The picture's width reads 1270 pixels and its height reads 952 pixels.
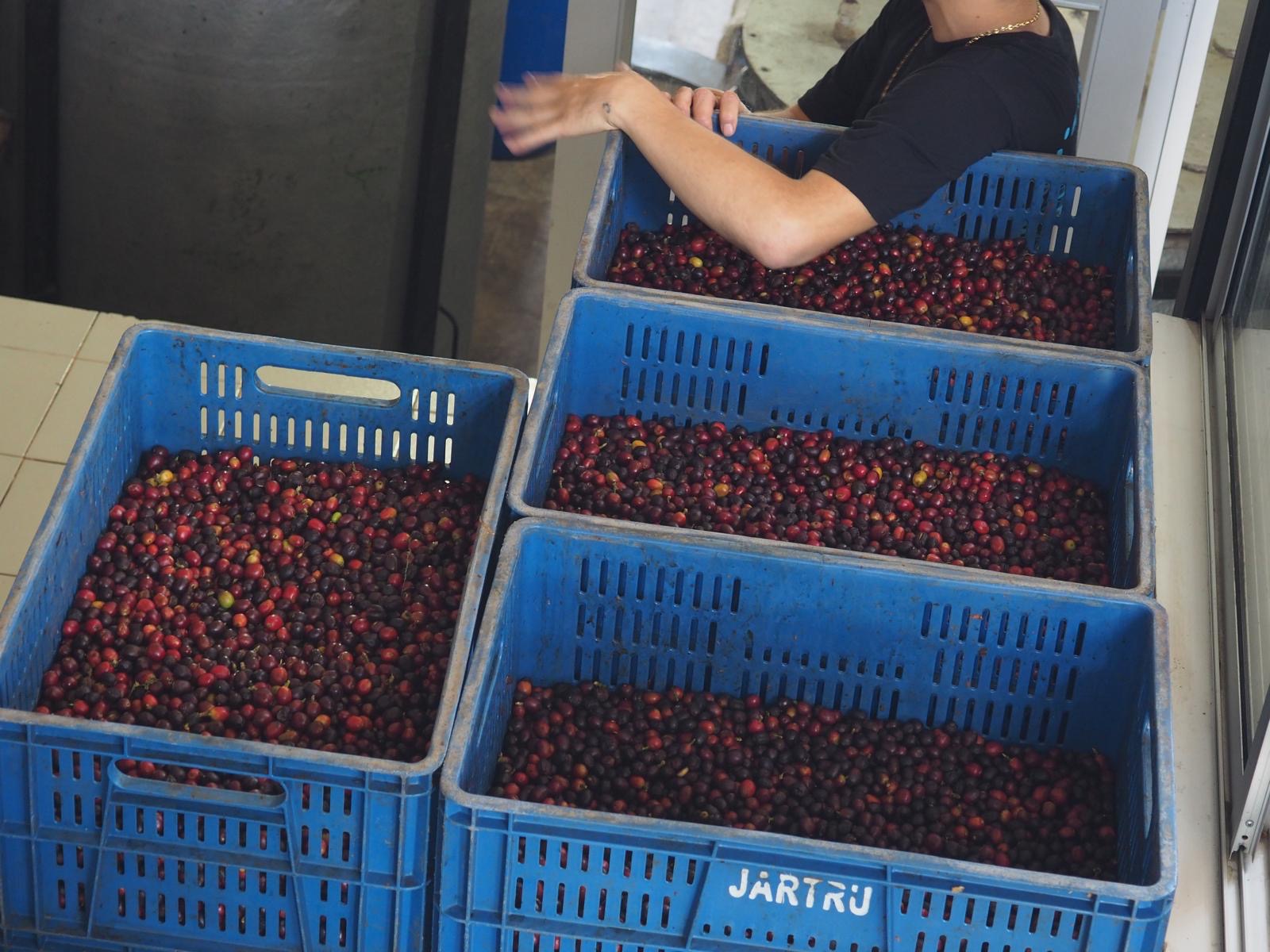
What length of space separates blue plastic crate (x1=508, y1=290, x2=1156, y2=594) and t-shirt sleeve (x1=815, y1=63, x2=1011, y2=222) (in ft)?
0.66

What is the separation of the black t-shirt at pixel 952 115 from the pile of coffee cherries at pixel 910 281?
0.18m

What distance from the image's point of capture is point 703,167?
7.14 ft

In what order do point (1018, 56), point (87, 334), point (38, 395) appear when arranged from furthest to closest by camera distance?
point (87, 334)
point (38, 395)
point (1018, 56)

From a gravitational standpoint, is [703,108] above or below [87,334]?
above

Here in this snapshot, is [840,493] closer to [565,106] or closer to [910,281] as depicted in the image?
[910,281]

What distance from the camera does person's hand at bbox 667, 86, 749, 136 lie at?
7.89ft

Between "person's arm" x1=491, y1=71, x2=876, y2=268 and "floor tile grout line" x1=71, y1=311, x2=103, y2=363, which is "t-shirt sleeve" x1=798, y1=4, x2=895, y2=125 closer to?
"person's arm" x1=491, y1=71, x2=876, y2=268

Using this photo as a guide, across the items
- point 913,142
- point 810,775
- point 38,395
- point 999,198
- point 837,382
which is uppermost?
point 913,142

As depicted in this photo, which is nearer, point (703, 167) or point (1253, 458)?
point (703, 167)

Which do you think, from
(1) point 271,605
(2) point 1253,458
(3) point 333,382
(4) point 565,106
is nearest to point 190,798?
(1) point 271,605

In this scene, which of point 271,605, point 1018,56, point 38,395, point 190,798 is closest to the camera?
point 190,798

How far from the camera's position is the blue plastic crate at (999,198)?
2420 millimetres

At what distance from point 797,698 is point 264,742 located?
649 mm

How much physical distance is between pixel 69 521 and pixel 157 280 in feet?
7.55
